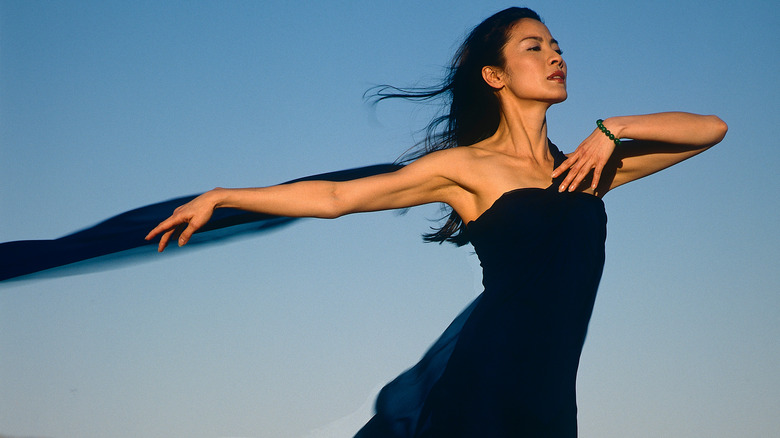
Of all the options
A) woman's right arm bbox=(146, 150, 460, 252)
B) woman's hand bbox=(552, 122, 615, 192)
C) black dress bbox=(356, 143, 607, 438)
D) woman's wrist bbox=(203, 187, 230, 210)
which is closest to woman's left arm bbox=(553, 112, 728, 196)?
woman's hand bbox=(552, 122, 615, 192)

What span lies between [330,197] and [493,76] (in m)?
1.21

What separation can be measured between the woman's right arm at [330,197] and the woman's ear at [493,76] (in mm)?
591

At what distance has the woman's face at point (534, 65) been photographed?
3998 millimetres

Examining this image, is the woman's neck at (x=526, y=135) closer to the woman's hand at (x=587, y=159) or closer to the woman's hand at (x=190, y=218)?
the woman's hand at (x=587, y=159)

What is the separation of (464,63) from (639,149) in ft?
A: 3.32

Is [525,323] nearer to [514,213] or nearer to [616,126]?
[514,213]

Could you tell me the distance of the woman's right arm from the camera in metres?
3.38

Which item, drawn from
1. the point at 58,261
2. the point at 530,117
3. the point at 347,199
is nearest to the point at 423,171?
the point at 347,199

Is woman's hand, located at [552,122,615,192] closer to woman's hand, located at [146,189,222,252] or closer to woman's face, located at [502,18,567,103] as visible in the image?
woman's face, located at [502,18,567,103]

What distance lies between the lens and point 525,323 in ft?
11.4

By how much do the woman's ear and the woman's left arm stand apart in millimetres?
→ 586

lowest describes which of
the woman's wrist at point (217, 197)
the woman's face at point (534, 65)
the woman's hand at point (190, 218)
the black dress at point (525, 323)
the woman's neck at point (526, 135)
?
the black dress at point (525, 323)

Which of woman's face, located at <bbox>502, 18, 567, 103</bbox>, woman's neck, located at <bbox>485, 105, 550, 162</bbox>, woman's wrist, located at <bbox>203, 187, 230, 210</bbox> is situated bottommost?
woman's wrist, located at <bbox>203, 187, 230, 210</bbox>

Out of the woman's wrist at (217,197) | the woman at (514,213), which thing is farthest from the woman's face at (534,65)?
the woman's wrist at (217,197)
